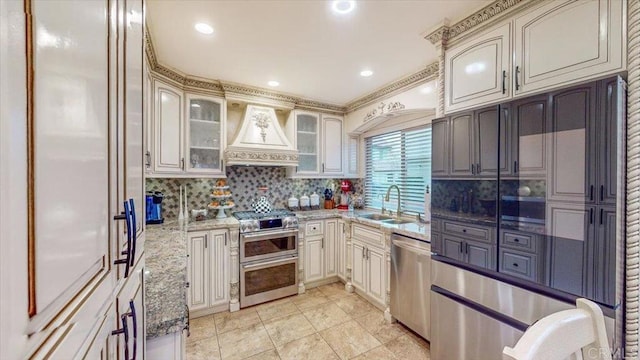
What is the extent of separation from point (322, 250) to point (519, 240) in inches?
88.1

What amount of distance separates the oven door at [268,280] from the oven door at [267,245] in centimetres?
7

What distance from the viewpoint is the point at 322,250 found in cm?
324

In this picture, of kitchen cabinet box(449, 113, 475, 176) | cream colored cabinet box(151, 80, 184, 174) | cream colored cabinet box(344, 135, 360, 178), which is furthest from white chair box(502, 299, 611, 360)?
cream colored cabinet box(344, 135, 360, 178)

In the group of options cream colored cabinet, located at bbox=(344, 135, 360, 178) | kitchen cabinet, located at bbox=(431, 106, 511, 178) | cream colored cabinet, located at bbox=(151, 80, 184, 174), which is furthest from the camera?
cream colored cabinet, located at bbox=(344, 135, 360, 178)

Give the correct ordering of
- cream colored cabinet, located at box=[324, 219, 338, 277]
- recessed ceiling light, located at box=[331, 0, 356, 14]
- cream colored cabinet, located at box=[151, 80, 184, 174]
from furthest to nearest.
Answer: cream colored cabinet, located at box=[324, 219, 338, 277] → cream colored cabinet, located at box=[151, 80, 184, 174] → recessed ceiling light, located at box=[331, 0, 356, 14]

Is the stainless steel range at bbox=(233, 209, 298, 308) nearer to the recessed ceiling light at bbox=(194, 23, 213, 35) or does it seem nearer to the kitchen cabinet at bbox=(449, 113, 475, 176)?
the recessed ceiling light at bbox=(194, 23, 213, 35)

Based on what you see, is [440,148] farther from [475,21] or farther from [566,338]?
[566,338]

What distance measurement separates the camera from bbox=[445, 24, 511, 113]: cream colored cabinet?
5.00 ft

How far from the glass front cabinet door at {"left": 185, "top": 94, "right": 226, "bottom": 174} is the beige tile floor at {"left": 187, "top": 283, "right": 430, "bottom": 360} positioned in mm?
1597

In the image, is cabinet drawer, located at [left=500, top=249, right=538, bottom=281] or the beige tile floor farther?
the beige tile floor

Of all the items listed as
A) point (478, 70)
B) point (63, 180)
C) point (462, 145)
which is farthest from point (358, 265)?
point (63, 180)

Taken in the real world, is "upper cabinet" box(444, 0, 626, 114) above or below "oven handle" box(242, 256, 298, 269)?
above

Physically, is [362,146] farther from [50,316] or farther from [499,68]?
[50,316]

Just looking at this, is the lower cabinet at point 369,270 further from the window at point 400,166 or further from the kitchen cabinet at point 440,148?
the kitchen cabinet at point 440,148
